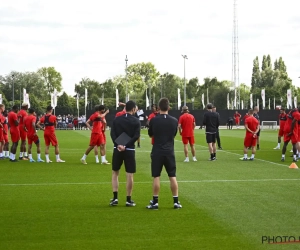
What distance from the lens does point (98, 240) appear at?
9.32 m

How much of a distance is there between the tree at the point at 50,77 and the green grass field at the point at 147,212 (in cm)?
14587

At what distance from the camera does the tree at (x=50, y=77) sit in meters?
164

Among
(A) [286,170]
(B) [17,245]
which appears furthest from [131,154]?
(A) [286,170]

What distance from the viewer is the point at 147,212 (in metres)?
11.9

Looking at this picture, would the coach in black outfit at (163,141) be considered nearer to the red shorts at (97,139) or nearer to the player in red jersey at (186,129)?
the red shorts at (97,139)

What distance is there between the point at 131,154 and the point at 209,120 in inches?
488

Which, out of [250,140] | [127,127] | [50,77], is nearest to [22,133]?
[250,140]

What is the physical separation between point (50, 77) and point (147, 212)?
156426mm

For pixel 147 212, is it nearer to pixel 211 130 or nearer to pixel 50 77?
pixel 211 130

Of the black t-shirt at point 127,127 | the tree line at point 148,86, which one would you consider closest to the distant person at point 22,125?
the black t-shirt at point 127,127

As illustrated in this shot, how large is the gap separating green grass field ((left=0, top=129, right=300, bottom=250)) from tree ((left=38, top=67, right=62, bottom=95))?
14587 cm

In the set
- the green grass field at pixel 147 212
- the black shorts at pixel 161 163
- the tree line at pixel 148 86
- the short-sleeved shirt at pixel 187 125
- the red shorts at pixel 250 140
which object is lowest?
the green grass field at pixel 147 212

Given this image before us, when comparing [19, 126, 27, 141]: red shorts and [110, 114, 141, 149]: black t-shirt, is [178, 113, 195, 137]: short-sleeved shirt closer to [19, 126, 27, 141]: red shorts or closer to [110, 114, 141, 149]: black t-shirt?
[19, 126, 27, 141]: red shorts

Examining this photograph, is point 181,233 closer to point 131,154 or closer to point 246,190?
point 131,154
